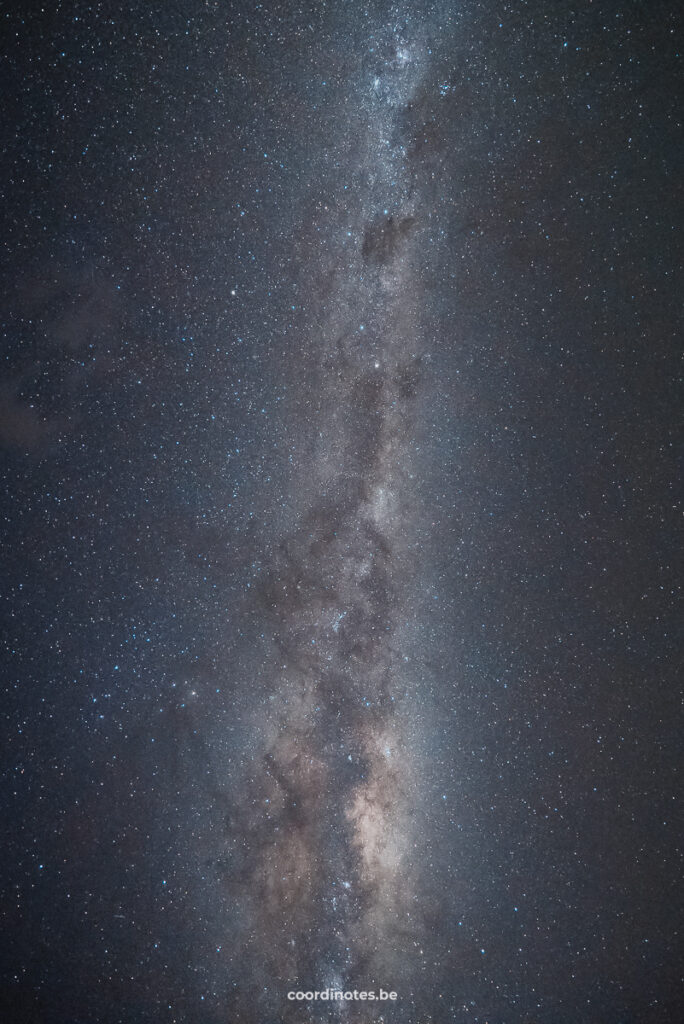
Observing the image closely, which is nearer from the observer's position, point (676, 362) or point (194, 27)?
point (194, 27)

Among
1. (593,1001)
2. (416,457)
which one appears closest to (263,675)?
(416,457)

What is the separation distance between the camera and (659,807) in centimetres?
163

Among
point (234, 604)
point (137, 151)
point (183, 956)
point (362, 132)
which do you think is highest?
point (137, 151)

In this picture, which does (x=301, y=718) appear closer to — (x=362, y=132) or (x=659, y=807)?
(x=659, y=807)

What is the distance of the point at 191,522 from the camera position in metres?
1.56

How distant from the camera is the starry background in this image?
152cm

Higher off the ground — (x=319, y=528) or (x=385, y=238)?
(x=385, y=238)

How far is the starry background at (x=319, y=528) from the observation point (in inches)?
59.8

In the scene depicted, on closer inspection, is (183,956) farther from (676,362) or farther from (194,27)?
(194,27)

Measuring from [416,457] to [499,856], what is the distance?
0.88 metres

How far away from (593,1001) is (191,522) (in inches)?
53.7

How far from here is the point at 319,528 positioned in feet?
5.13

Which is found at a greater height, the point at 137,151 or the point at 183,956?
the point at 137,151

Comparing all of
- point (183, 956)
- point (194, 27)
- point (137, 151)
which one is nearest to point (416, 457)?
point (137, 151)
